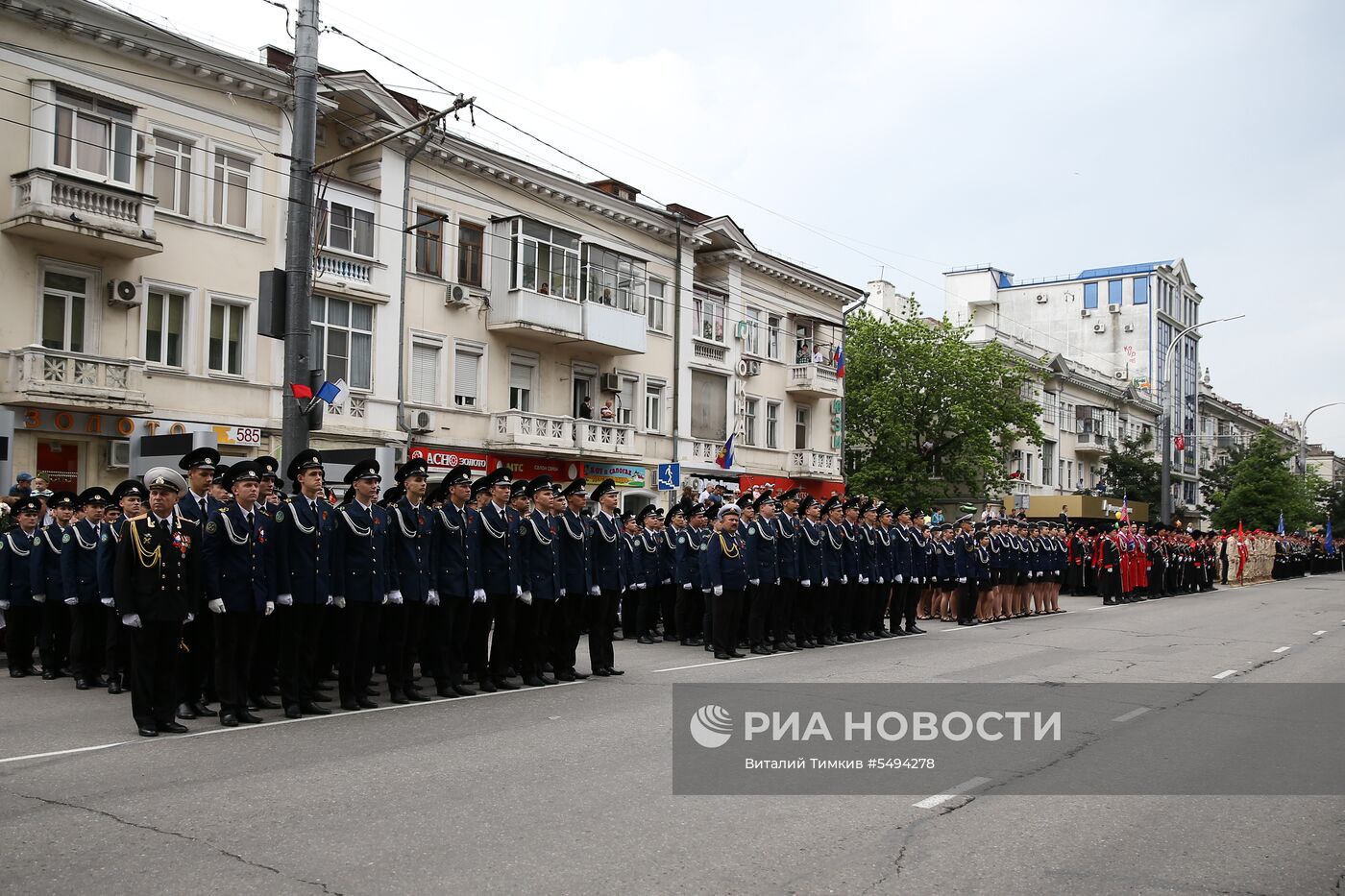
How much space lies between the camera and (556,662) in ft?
39.9

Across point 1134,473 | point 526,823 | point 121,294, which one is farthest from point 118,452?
point 1134,473

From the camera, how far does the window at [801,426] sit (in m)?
43.0

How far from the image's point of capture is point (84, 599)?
11.8 metres

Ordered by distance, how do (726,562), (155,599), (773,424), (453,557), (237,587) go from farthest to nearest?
1. (773,424)
2. (726,562)
3. (453,557)
4. (237,587)
5. (155,599)

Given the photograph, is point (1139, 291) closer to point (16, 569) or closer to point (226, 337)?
point (226, 337)

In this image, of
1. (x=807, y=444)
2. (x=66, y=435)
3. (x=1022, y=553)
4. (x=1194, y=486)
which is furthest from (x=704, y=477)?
(x=1194, y=486)

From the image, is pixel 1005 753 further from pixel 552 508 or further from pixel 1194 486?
pixel 1194 486

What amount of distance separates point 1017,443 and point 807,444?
2243cm

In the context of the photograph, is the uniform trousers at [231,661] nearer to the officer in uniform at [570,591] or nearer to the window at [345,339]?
the officer in uniform at [570,591]

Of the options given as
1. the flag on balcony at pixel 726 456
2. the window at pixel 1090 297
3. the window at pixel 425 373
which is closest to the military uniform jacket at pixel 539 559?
the window at pixel 425 373

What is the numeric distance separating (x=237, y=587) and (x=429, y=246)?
20522 mm

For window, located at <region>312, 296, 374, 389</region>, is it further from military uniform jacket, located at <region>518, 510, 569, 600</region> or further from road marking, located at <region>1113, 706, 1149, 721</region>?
road marking, located at <region>1113, 706, 1149, 721</region>

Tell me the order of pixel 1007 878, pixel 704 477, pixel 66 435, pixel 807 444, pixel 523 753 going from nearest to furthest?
1. pixel 1007 878
2. pixel 523 753
3. pixel 66 435
4. pixel 704 477
5. pixel 807 444

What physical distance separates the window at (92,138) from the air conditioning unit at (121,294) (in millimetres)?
1916
